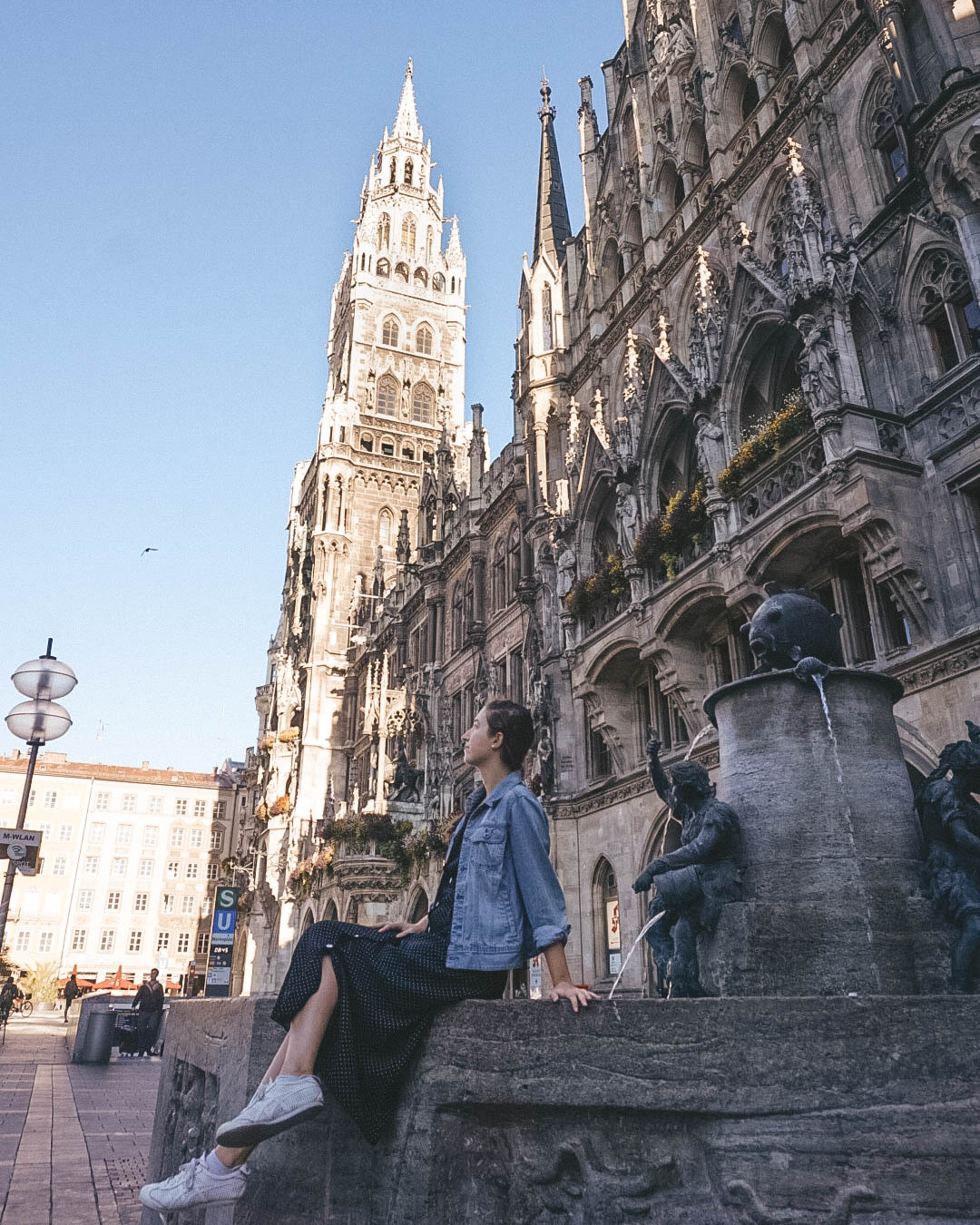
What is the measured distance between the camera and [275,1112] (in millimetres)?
3182

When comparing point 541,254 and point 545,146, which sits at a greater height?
point 545,146

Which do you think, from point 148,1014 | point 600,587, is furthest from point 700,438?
point 148,1014

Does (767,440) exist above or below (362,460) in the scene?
below

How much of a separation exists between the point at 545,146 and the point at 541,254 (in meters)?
4.88

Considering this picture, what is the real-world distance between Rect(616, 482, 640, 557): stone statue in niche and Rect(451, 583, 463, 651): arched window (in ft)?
49.9

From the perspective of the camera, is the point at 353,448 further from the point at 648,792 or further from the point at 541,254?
the point at 648,792

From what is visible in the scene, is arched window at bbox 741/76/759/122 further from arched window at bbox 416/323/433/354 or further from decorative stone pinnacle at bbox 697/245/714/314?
arched window at bbox 416/323/433/354

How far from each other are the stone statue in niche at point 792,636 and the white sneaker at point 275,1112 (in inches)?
163

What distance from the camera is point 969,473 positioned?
13844 mm

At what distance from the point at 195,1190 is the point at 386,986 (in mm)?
891

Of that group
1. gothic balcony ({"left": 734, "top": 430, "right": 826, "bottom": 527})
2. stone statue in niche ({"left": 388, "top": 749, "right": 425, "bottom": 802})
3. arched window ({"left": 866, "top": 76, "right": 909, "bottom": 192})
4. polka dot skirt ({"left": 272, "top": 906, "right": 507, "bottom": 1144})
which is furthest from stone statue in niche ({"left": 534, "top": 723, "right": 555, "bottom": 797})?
polka dot skirt ({"left": 272, "top": 906, "right": 507, "bottom": 1144})

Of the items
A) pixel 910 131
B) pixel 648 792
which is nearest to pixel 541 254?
pixel 910 131

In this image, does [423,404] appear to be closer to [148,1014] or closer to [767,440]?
[148,1014]

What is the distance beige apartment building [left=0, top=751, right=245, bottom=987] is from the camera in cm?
7381
